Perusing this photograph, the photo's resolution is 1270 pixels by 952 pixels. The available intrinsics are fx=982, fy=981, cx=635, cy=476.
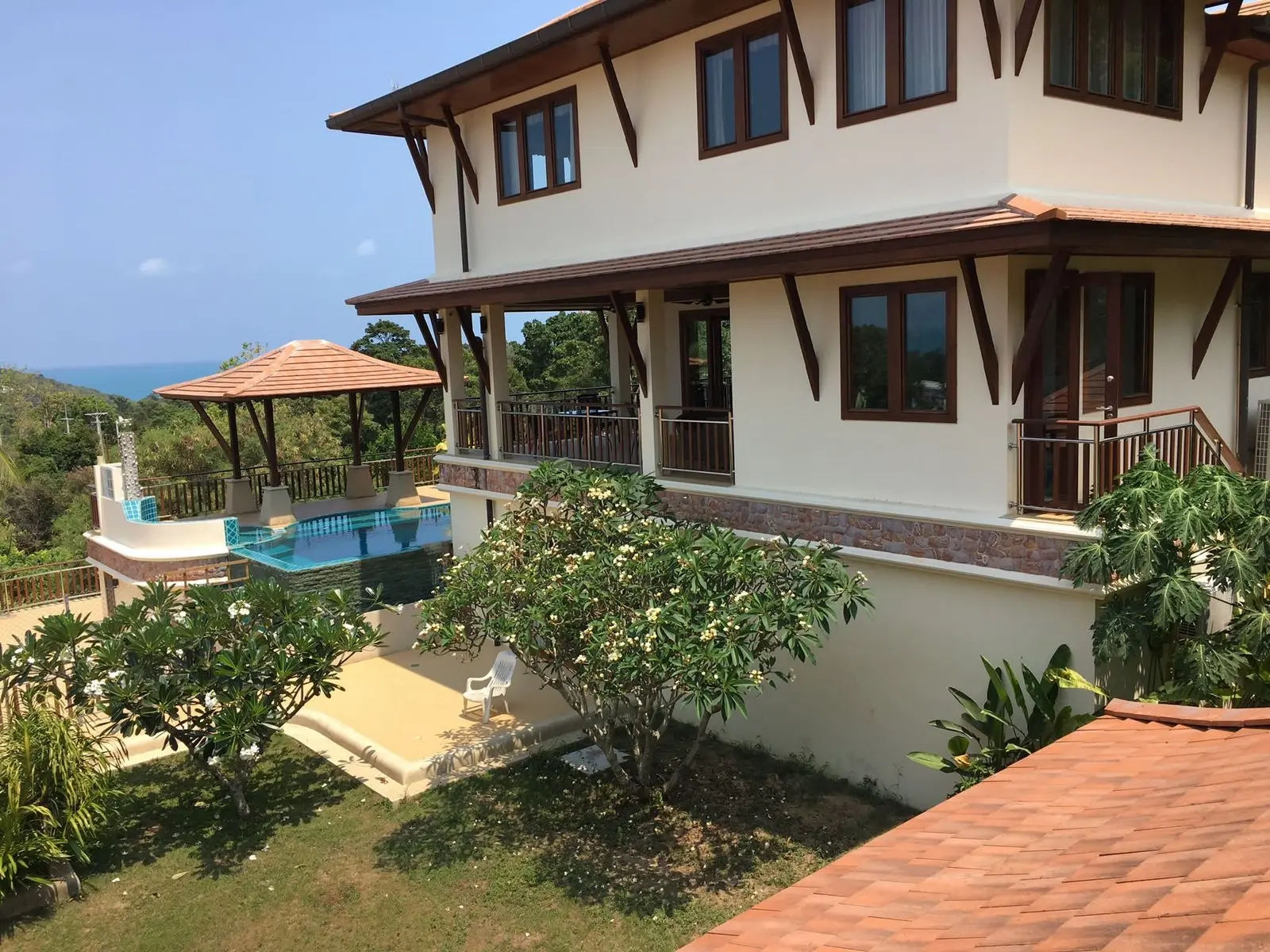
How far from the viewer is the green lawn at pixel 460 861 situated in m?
7.97

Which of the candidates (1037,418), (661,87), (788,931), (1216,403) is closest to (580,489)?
(1037,418)

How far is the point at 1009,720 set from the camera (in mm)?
8477

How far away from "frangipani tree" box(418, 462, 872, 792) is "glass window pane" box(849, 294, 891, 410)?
62.5 inches

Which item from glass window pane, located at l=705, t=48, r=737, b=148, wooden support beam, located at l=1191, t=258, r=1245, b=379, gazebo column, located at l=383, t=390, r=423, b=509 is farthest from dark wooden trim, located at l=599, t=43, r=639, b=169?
gazebo column, located at l=383, t=390, r=423, b=509

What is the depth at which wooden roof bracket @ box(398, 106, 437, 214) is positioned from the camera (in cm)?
1545

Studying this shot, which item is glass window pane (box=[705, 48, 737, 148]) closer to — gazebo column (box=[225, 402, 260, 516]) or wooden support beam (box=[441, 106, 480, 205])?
wooden support beam (box=[441, 106, 480, 205])

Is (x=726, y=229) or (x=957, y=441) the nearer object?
(x=957, y=441)

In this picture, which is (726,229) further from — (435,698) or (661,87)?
(435,698)

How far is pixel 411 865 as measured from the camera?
8.95 meters

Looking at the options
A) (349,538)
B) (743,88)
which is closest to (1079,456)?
(743,88)

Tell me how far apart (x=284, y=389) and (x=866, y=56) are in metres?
14.1

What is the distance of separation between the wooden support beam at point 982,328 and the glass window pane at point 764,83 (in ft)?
10.2

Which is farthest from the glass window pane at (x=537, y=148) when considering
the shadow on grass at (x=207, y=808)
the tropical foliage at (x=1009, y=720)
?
the tropical foliage at (x=1009, y=720)

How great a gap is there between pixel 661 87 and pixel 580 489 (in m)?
5.27
